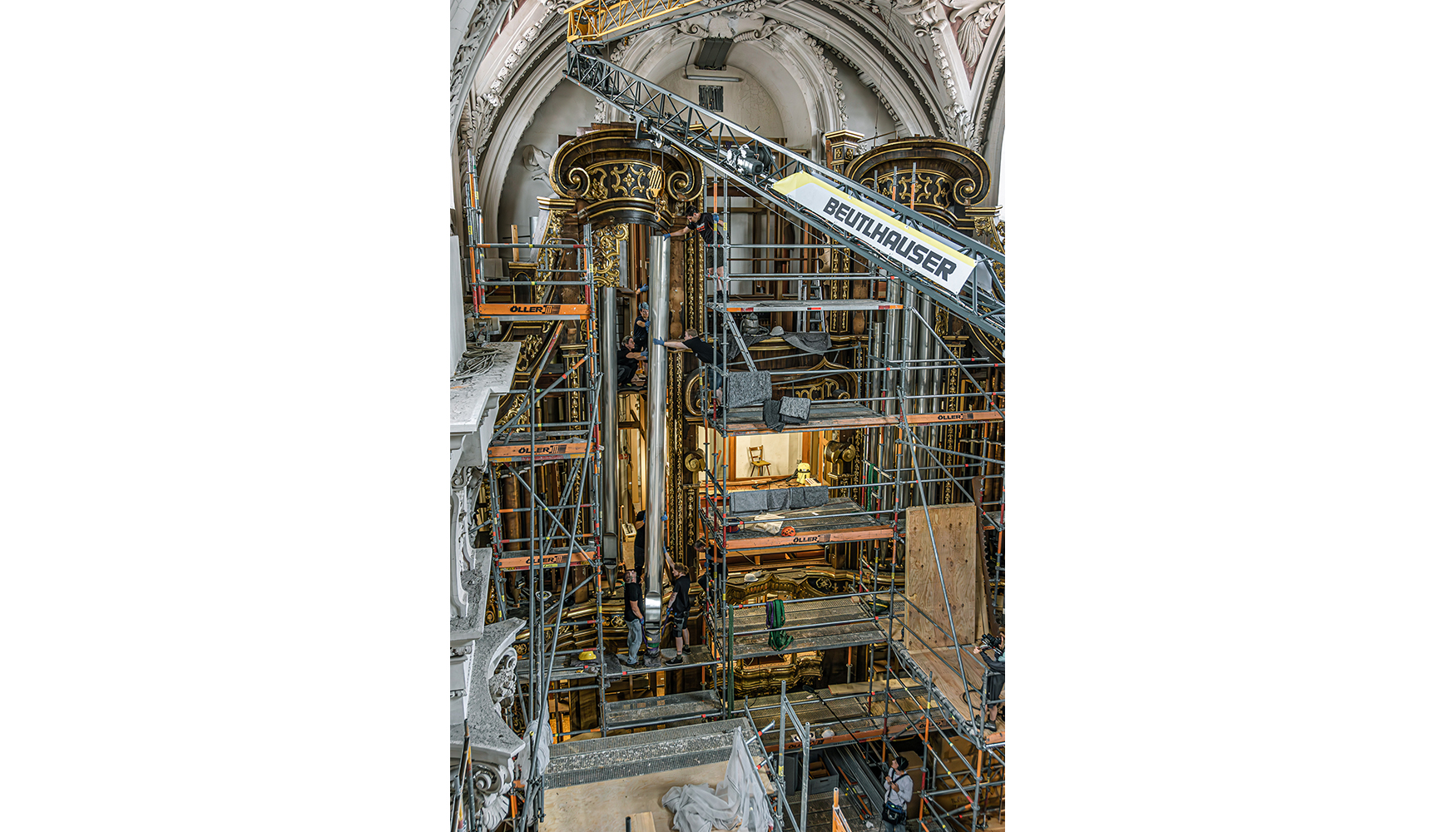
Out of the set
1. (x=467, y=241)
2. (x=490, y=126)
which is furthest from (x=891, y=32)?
(x=467, y=241)

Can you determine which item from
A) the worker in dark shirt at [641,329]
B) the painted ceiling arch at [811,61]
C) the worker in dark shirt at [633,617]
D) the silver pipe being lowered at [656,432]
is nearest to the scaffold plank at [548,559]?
the worker in dark shirt at [633,617]

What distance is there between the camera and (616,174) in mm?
9047

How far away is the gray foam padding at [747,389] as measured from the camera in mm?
8203

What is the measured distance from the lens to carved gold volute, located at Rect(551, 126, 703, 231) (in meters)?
9.02

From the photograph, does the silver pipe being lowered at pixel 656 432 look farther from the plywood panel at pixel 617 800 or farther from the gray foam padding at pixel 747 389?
the plywood panel at pixel 617 800

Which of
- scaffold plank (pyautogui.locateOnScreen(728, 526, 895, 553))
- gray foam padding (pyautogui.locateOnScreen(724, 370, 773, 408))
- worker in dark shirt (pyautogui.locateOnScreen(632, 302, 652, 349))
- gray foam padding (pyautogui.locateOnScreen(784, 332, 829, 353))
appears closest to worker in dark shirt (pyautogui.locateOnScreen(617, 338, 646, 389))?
worker in dark shirt (pyautogui.locateOnScreen(632, 302, 652, 349))

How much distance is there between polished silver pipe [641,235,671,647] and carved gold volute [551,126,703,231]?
0.48 metres

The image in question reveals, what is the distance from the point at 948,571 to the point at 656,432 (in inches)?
150

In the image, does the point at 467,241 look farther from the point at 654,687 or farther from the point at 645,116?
the point at 654,687

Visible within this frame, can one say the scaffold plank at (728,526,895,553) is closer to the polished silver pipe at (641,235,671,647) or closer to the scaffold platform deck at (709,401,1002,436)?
the scaffold platform deck at (709,401,1002,436)

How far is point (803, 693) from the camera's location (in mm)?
9406

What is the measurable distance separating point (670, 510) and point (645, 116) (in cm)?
A: 485

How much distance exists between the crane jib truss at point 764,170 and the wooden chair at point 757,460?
3.42 m

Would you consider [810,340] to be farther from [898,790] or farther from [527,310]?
[898,790]
